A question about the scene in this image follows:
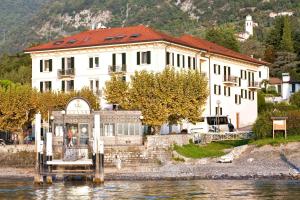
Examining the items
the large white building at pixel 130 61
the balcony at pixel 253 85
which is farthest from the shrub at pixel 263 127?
the balcony at pixel 253 85

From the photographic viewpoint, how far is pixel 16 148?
269 ft

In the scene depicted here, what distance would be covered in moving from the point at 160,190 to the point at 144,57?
126 ft

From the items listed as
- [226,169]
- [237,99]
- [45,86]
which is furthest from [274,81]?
[226,169]

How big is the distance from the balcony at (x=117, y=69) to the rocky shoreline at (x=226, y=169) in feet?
68.6

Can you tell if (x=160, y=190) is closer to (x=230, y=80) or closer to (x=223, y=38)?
(x=230, y=80)

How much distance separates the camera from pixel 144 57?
94.9m

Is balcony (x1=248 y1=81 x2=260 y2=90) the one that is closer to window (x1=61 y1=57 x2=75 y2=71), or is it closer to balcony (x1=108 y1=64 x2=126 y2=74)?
balcony (x1=108 y1=64 x2=126 y2=74)

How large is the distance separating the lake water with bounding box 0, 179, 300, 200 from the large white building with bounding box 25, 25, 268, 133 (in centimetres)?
2943

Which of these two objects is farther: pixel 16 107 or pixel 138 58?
pixel 138 58

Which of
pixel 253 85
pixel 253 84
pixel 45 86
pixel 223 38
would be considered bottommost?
pixel 45 86

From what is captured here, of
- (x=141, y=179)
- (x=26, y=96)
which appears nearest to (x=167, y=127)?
(x=26, y=96)

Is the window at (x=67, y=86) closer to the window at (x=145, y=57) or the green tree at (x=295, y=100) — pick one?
the window at (x=145, y=57)

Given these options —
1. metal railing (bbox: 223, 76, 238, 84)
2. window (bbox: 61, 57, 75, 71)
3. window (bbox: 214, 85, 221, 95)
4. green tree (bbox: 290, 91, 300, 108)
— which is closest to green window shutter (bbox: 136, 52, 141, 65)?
window (bbox: 61, 57, 75, 71)

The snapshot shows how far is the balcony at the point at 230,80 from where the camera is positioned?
350 feet
